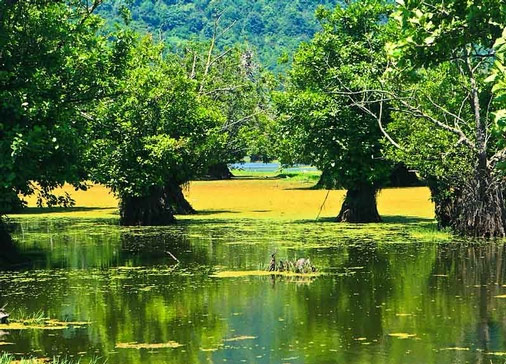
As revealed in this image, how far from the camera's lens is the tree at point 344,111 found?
30.2 m

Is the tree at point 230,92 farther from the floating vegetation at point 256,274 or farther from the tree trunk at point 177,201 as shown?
the floating vegetation at point 256,274

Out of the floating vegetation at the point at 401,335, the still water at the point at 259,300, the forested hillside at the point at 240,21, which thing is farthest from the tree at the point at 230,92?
the forested hillside at the point at 240,21

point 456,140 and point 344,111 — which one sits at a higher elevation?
point 344,111

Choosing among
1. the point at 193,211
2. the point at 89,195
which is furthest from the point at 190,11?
the point at 193,211

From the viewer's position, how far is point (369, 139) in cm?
3055

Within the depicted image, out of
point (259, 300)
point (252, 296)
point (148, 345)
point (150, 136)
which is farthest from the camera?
point (150, 136)

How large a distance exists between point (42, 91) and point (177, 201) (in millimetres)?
16956

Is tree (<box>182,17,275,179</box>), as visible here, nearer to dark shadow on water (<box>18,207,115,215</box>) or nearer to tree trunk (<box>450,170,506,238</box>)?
dark shadow on water (<box>18,207,115,215</box>)

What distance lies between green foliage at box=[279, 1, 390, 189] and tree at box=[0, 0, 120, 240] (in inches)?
424

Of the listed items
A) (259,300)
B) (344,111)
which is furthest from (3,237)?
(344,111)

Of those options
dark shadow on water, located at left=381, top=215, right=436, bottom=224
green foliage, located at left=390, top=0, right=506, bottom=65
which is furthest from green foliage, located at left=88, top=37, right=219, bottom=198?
green foliage, located at left=390, top=0, right=506, bottom=65

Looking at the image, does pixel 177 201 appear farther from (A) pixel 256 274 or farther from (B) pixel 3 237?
(A) pixel 256 274

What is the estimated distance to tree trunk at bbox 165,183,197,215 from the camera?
115 ft

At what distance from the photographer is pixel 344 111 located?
30.3 metres
